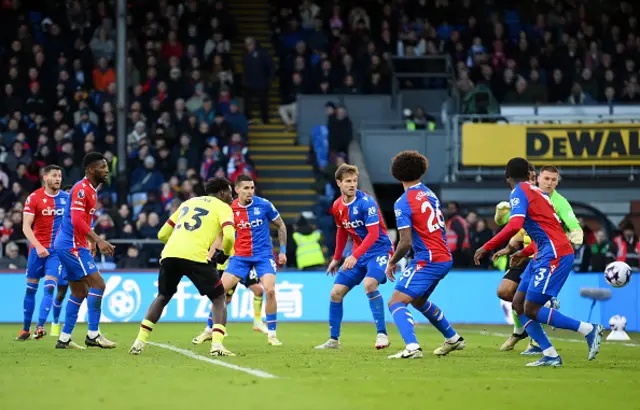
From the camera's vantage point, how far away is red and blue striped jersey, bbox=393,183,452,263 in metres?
12.6

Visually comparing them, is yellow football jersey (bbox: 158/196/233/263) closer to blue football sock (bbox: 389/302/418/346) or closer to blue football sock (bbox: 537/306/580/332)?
blue football sock (bbox: 389/302/418/346)

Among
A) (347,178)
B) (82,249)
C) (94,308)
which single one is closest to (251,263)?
(347,178)

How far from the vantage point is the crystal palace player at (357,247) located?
1487 cm

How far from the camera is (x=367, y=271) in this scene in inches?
610

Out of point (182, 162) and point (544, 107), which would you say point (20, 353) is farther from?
point (544, 107)

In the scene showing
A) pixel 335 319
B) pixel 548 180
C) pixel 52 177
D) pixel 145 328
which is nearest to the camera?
pixel 145 328

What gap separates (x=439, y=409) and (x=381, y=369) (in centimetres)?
301

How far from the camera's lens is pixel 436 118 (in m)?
31.4

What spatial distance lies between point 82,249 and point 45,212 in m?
2.75

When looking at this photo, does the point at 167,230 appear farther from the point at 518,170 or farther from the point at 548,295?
the point at 548,295

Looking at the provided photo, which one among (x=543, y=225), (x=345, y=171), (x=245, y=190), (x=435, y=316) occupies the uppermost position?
(x=345, y=171)

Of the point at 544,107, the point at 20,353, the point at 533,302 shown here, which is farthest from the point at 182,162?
the point at 533,302

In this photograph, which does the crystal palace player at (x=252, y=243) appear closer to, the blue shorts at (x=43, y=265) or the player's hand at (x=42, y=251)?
the player's hand at (x=42, y=251)

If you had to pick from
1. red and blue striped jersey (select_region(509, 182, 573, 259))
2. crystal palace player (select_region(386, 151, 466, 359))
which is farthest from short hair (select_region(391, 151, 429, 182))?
red and blue striped jersey (select_region(509, 182, 573, 259))
